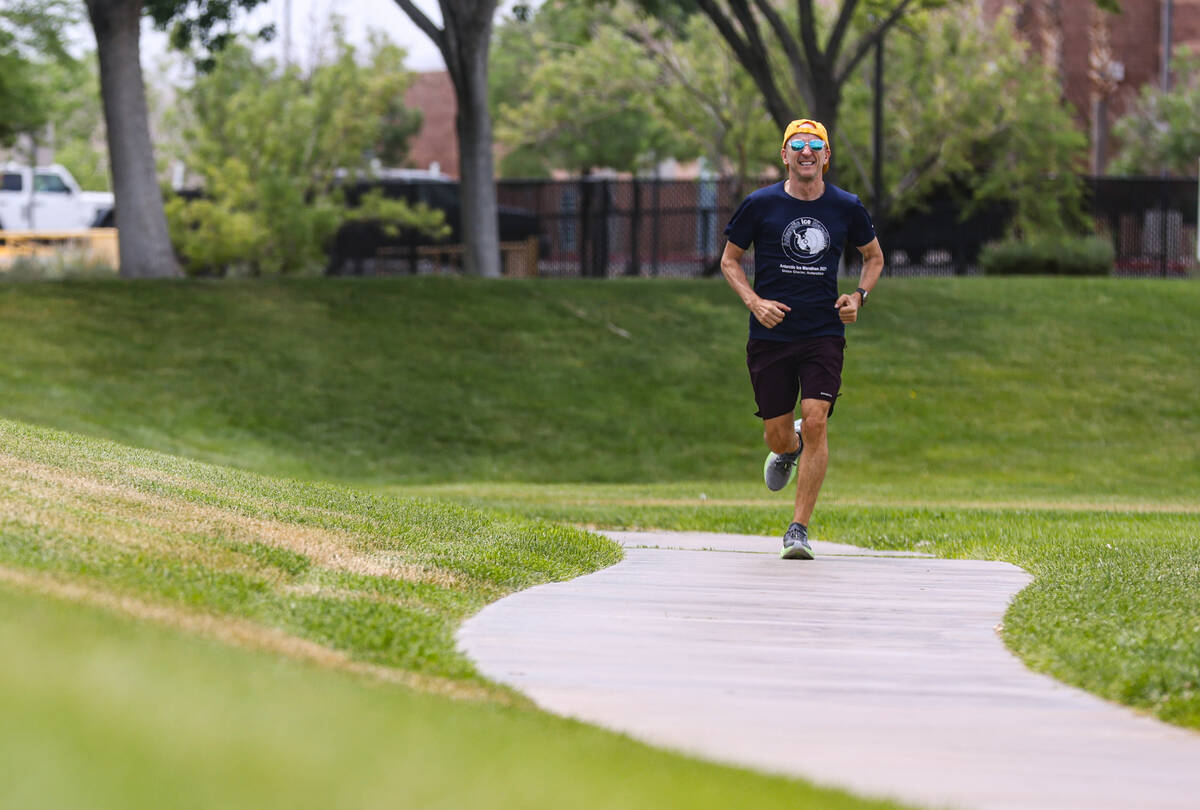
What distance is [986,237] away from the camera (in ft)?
113

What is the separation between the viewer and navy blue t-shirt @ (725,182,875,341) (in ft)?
27.9

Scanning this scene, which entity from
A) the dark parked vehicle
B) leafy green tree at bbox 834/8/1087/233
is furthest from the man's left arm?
leafy green tree at bbox 834/8/1087/233

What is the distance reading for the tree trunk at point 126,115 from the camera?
2370 centimetres

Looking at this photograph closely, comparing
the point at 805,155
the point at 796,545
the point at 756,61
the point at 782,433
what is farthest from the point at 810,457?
the point at 756,61

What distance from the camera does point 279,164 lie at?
1219 inches

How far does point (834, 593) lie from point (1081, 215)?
30.9 m

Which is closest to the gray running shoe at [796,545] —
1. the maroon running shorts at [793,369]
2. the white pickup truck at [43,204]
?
the maroon running shorts at [793,369]

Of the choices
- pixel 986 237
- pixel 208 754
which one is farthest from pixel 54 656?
pixel 986 237

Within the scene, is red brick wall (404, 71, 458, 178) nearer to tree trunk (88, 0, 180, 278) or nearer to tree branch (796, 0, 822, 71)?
tree branch (796, 0, 822, 71)

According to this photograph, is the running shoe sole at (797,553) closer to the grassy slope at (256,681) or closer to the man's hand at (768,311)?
the man's hand at (768,311)

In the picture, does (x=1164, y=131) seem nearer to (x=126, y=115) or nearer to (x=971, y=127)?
(x=971, y=127)

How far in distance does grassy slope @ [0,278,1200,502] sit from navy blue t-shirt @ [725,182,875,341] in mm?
7686

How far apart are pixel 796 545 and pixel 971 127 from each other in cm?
3151

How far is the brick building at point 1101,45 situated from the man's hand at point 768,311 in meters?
44.1
